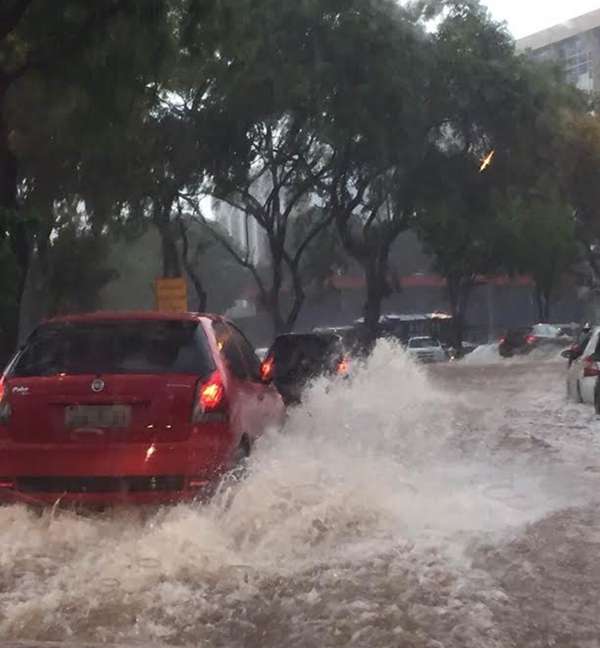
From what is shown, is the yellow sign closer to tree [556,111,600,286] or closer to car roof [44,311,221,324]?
tree [556,111,600,286]

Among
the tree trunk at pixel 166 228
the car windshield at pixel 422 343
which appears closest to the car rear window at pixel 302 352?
the tree trunk at pixel 166 228

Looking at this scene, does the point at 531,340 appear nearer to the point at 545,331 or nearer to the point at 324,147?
the point at 545,331

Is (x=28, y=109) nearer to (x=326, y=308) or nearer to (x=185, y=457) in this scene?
(x=185, y=457)

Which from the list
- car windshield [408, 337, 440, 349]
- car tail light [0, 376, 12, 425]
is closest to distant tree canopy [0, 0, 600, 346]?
car windshield [408, 337, 440, 349]

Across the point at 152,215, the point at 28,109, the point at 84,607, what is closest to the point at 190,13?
the point at 28,109

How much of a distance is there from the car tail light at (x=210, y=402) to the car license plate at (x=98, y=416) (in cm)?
44

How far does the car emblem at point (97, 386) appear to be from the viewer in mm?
7269

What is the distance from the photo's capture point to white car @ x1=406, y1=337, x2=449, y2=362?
42.4 metres

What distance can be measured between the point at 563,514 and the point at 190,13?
8865 mm

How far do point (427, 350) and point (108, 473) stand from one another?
36.3 meters

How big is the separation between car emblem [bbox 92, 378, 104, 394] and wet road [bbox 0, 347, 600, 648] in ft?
2.54

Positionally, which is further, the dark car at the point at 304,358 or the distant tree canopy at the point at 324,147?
the distant tree canopy at the point at 324,147

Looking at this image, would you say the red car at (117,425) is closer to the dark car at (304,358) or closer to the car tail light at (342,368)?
the dark car at (304,358)

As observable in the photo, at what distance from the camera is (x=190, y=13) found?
579 inches
